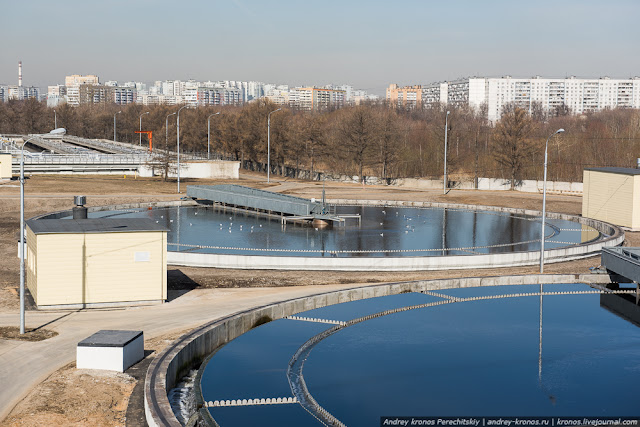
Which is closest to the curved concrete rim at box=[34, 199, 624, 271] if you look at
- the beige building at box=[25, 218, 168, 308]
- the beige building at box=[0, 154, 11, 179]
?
the beige building at box=[25, 218, 168, 308]

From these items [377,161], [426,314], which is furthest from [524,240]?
[377,161]

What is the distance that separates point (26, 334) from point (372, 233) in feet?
78.3

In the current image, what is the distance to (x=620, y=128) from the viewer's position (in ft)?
343

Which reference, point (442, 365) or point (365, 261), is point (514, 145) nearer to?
point (365, 261)

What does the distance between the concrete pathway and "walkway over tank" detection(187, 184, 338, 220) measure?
17067 millimetres

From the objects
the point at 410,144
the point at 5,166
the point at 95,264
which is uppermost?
the point at 410,144

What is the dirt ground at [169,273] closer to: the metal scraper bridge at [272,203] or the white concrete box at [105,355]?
the white concrete box at [105,355]

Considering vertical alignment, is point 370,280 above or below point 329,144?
below

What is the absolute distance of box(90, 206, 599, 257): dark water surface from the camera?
35906mm

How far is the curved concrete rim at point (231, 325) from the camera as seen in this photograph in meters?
15.7

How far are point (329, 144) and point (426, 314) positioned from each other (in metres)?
65.9

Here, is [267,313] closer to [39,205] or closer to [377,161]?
[39,205]

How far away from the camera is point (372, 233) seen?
136 ft

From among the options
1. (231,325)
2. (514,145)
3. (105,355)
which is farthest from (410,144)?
(105,355)
